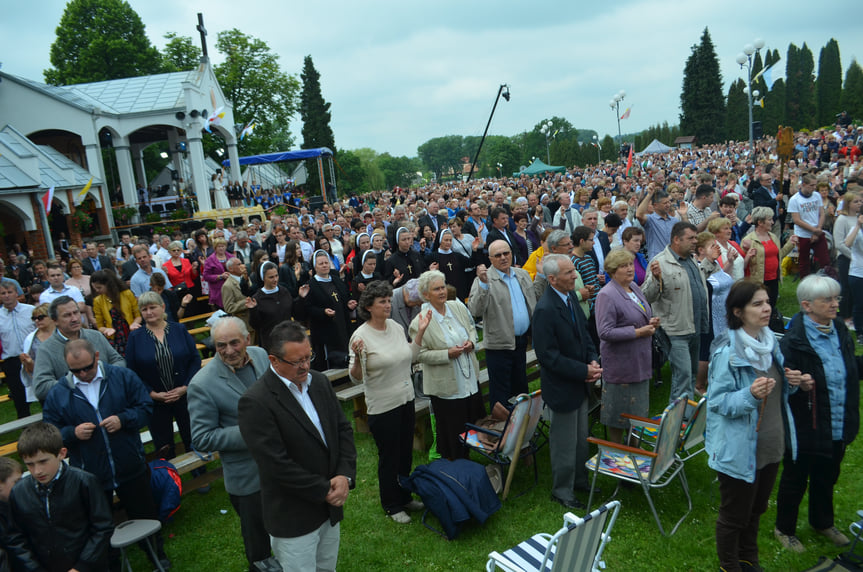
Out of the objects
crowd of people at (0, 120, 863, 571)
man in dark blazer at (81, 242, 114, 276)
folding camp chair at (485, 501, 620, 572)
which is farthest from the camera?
man in dark blazer at (81, 242, 114, 276)

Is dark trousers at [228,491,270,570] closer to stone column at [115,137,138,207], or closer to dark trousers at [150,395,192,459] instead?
dark trousers at [150,395,192,459]

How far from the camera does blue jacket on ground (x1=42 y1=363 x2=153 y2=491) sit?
3932mm

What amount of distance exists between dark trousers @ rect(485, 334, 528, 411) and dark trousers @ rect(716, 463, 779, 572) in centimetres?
216

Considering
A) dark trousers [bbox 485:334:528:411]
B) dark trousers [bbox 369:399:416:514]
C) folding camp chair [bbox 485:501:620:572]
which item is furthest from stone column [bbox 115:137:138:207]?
folding camp chair [bbox 485:501:620:572]

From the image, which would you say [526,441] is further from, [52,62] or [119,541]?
[52,62]

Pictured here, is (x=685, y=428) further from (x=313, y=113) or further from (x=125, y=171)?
(x=313, y=113)

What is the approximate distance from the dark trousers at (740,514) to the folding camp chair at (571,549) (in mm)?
870

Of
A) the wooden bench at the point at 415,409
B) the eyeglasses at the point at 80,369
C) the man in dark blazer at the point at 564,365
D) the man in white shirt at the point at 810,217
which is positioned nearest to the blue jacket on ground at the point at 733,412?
the man in dark blazer at the point at 564,365

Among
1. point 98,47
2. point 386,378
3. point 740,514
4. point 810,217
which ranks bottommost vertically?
point 740,514

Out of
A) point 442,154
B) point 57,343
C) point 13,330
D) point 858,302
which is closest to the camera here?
point 57,343

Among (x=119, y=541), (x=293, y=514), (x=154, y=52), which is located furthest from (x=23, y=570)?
(x=154, y=52)

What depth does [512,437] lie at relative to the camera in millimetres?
4508

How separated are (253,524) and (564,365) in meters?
2.45

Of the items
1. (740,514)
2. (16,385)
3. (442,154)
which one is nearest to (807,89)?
(740,514)
